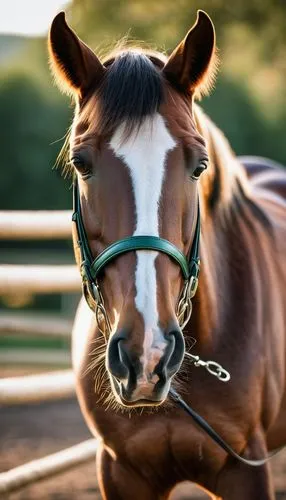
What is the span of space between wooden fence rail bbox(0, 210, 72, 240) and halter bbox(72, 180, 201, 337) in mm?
1568

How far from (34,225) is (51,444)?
7.79 feet

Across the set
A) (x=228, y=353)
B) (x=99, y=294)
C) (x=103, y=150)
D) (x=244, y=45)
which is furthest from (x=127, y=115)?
(x=244, y=45)

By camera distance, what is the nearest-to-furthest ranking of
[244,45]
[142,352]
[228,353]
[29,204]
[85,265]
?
[142,352] < [85,265] < [228,353] < [29,204] < [244,45]

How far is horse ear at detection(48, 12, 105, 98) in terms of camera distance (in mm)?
2650

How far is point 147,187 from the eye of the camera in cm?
241

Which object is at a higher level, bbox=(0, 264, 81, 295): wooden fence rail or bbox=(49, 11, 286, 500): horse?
bbox=(49, 11, 286, 500): horse

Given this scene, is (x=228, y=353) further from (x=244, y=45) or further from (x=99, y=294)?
(x=244, y=45)

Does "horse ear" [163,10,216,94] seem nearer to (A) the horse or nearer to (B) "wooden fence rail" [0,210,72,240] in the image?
(A) the horse

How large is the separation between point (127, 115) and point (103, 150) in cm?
12

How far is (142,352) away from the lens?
7.41 feet

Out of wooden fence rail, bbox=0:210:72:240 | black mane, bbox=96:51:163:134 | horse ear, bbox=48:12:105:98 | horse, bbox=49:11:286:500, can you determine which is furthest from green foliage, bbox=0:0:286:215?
black mane, bbox=96:51:163:134

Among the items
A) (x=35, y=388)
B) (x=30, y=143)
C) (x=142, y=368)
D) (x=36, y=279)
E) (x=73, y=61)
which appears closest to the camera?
(x=142, y=368)

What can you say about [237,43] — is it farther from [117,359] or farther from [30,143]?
[117,359]

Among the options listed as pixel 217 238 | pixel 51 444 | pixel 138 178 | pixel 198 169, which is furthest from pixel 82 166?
pixel 51 444
